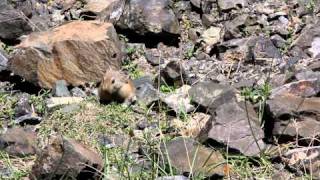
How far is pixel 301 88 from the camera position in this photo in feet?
19.0

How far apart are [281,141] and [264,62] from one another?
5.58ft

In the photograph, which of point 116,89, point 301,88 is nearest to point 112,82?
point 116,89

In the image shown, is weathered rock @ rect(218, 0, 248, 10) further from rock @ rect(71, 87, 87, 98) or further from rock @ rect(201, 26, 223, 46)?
rock @ rect(71, 87, 87, 98)

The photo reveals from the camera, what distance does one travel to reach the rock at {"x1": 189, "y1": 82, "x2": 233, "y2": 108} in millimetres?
6008

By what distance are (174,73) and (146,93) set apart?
0.34 meters

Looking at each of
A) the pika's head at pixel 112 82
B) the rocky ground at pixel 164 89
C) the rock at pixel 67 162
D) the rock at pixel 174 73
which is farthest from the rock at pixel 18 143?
the rock at pixel 174 73

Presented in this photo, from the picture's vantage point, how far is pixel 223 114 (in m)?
5.36

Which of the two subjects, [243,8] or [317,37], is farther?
[243,8]

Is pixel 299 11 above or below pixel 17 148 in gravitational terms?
above

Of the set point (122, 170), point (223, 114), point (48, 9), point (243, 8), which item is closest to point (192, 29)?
point (243, 8)

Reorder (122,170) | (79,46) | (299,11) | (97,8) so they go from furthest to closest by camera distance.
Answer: (97,8), (299,11), (79,46), (122,170)

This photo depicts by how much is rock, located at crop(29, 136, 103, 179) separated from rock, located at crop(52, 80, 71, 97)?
6.02 feet

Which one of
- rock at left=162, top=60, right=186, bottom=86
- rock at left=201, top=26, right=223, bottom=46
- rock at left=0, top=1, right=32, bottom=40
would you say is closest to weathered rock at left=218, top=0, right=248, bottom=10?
rock at left=201, top=26, right=223, bottom=46

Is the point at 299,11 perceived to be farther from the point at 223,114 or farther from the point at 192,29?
the point at 223,114
